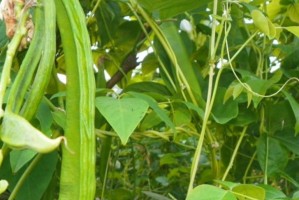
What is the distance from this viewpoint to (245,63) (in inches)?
39.3

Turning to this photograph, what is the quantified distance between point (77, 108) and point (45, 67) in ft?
0.13

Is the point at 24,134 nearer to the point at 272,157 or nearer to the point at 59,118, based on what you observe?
the point at 59,118

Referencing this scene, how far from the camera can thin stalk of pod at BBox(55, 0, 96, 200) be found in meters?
0.48

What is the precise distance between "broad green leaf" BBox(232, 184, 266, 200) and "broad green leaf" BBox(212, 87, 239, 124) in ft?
0.59

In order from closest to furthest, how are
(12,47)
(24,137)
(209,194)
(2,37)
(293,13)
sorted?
(24,137), (12,47), (209,194), (2,37), (293,13)

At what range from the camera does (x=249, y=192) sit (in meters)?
0.62

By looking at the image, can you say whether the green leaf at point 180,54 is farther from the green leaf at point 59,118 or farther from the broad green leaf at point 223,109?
the green leaf at point 59,118

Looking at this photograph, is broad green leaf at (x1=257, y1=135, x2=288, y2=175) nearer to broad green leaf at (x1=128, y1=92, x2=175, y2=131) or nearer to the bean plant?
the bean plant

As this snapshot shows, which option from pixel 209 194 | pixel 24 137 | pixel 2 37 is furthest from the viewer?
pixel 2 37

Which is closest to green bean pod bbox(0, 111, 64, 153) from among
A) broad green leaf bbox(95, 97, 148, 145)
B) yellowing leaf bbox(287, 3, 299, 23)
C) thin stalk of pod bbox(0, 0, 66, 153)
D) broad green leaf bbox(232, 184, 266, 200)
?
thin stalk of pod bbox(0, 0, 66, 153)

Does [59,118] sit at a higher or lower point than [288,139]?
higher

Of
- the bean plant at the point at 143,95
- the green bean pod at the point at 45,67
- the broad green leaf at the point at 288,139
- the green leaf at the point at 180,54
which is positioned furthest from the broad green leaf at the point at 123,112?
the broad green leaf at the point at 288,139

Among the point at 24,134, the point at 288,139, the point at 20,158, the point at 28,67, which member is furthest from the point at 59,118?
the point at 288,139

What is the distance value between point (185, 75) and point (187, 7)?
11 cm
